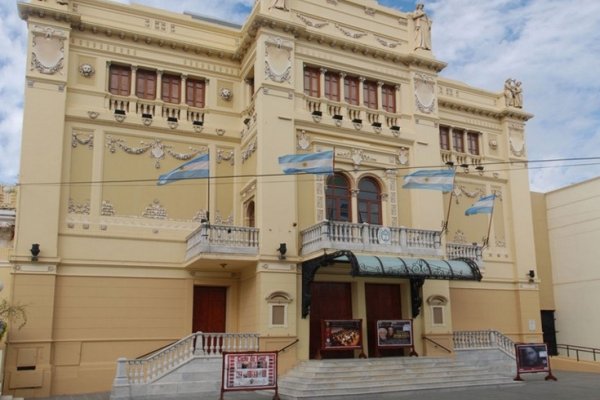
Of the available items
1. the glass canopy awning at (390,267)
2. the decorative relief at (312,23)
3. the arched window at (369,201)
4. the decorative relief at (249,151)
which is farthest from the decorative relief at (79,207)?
the decorative relief at (312,23)

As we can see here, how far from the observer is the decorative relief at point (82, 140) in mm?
20719

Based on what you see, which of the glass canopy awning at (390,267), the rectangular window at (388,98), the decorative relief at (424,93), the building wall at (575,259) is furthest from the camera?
the building wall at (575,259)

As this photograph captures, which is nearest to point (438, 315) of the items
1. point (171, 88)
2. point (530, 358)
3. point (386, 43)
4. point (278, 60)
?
point (530, 358)

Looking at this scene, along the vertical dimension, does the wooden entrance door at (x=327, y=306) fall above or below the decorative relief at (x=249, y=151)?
below

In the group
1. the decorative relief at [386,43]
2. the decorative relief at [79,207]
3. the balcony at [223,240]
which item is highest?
the decorative relief at [386,43]

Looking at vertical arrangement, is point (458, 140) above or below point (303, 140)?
above

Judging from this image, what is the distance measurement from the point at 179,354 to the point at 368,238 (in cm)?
706

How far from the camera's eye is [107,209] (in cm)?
2072

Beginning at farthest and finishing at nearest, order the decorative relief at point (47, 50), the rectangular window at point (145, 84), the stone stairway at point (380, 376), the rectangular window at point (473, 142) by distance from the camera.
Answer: the rectangular window at point (473, 142)
the rectangular window at point (145, 84)
the decorative relief at point (47, 50)
the stone stairway at point (380, 376)

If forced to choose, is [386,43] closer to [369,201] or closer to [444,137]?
[444,137]

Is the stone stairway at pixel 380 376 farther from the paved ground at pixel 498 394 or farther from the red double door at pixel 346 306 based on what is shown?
the red double door at pixel 346 306

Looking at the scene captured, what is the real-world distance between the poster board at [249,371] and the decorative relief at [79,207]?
300 inches

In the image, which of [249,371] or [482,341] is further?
[482,341]

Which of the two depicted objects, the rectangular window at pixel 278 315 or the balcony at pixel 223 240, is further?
the rectangular window at pixel 278 315
